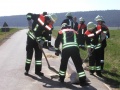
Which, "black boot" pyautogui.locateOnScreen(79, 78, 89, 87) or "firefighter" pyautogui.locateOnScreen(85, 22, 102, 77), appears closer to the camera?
"black boot" pyautogui.locateOnScreen(79, 78, 89, 87)

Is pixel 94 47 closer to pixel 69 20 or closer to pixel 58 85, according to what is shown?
pixel 58 85

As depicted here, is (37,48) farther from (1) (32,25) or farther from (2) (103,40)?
(2) (103,40)

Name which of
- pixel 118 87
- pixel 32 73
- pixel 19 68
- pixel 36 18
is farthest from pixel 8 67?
pixel 118 87

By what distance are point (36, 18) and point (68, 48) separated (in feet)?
6.18

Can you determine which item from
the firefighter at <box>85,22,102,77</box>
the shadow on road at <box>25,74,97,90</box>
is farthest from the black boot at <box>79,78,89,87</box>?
the firefighter at <box>85,22,102,77</box>

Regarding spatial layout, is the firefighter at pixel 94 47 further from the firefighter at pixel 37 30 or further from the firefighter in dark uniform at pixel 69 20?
the firefighter in dark uniform at pixel 69 20

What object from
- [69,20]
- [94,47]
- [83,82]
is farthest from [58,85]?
[69,20]

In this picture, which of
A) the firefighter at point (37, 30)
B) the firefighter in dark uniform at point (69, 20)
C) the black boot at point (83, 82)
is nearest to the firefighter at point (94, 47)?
the firefighter at point (37, 30)

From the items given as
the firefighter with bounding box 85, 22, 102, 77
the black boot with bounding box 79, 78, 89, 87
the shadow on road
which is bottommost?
the shadow on road

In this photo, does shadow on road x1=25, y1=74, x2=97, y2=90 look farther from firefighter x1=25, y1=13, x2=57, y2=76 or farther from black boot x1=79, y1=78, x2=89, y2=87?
firefighter x1=25, y1=13, x2=57, y2=76

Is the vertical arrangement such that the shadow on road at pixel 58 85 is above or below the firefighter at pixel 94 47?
below

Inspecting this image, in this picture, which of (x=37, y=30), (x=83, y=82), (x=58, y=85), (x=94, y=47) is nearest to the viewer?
(x=83, y=82)

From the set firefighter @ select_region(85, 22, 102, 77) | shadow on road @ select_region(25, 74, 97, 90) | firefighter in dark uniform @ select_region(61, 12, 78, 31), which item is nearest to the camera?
shadow on road @ select_region(25, 74, 97, 90)

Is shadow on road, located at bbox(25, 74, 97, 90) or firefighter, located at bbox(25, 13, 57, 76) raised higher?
firefighter, located at bbox(25, 13, 57, 76)
